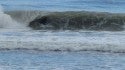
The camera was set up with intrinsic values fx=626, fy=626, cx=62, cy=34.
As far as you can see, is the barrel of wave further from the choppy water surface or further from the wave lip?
the choppy water surface

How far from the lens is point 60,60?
41.9 feet

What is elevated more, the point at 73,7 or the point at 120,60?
the point at 120,60

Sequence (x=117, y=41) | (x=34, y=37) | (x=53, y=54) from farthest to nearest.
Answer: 1. (x=34, y=37)
2. (x=117, y=41)
3. (x=53, y=54)

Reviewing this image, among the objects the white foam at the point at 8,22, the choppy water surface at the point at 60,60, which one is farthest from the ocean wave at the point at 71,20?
the choppy water surface at the point at 60,60

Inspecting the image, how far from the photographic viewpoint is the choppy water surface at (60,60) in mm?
11930

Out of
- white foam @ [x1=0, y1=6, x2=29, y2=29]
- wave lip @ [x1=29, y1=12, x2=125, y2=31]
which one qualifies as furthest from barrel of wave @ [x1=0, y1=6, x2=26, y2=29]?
wave lip @ [x1=29, y1=12, x2=125, y2=31]

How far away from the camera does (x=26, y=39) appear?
16.1m

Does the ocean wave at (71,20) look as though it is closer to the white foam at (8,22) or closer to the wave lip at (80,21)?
the wave lip at (80,21)

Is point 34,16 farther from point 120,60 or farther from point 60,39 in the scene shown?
point 120,60

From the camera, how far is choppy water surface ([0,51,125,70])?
11930 millimetres

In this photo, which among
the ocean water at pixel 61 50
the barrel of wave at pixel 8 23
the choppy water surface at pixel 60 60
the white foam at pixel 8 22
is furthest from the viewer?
the white foam at pixel 8 22

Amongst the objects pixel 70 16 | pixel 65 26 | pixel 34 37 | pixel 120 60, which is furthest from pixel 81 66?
pixel 70 16

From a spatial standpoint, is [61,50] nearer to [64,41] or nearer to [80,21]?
[64,41]

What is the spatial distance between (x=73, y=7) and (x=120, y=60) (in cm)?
1566
